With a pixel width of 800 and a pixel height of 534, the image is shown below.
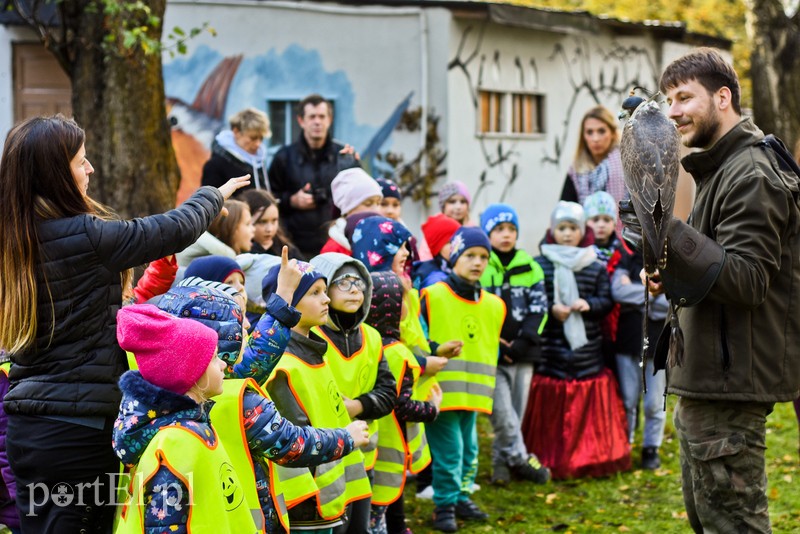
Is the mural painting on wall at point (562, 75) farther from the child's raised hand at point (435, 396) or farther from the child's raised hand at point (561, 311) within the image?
the child's raised hand at point (435, 396)

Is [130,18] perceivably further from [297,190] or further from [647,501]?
[647,501]

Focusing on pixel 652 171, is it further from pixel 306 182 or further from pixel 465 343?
pixel 306 182

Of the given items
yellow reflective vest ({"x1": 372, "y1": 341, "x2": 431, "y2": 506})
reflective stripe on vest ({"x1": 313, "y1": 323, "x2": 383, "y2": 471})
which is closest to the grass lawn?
yellow reflective vest ({"x1": 372, "y1": 341, "x2": 431, "y2": 506})

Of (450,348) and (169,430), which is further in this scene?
(450,348)

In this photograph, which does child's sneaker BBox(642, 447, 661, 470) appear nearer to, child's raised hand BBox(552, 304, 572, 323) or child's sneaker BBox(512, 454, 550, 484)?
child's sneaker BBox(512, 454, 550, 484)

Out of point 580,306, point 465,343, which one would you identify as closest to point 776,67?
point 580,306

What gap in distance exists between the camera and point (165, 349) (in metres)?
3.42

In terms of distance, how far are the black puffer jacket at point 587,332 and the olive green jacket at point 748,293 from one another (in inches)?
137

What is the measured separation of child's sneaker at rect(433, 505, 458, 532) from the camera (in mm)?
6527

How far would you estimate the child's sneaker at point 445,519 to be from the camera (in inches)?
257

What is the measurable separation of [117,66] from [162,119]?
54cm

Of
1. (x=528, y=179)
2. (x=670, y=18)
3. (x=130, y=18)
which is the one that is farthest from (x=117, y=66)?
(x=670, y=18)

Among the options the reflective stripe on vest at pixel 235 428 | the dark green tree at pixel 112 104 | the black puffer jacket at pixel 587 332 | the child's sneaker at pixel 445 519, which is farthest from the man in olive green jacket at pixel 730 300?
the dark green tree at pixel 112 104

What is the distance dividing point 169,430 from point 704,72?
8.34ft
